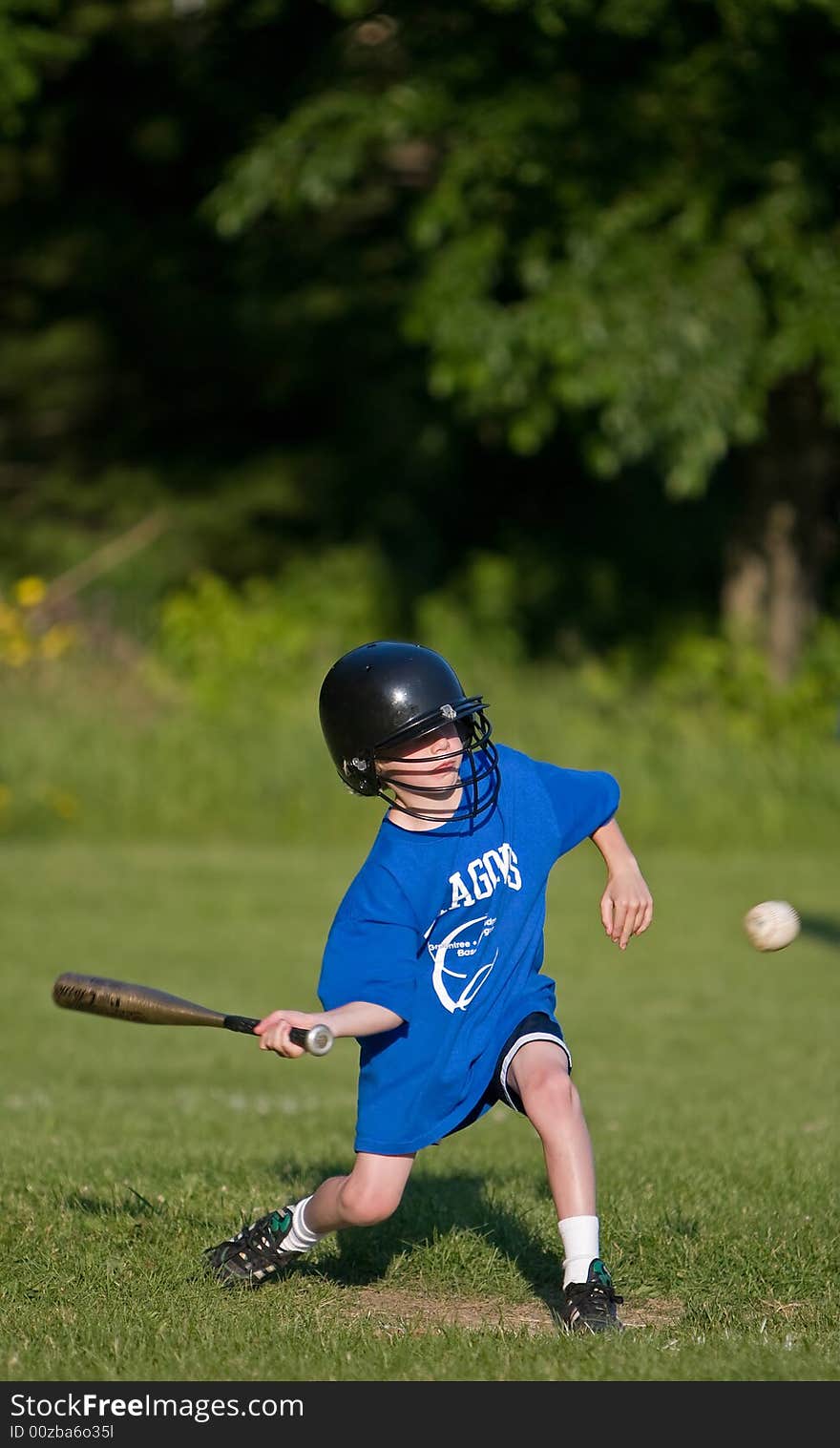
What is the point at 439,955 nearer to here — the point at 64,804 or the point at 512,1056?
the point at 512,1056

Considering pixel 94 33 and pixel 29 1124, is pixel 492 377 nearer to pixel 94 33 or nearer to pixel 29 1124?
pixel 94 33

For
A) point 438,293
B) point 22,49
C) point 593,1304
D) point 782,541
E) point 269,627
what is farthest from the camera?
point 269,627

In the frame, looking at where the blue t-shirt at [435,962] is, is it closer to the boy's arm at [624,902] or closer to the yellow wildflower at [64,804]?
the boy's arm at [624,902]

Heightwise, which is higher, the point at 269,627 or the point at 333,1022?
the point at 333,1022

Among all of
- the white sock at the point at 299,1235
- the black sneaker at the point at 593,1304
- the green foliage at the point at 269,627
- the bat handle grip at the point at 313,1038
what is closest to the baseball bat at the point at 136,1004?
the bat handle grip at the point at 313,1038

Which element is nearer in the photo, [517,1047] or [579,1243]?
[579,1243]

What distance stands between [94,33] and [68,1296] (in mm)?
20420

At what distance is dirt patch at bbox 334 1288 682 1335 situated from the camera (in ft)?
16.0

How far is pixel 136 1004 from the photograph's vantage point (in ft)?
16.0

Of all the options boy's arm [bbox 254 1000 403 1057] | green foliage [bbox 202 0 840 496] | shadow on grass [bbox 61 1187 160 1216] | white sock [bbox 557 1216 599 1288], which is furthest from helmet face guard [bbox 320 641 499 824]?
green foliage [bbox 202 0 840 496]

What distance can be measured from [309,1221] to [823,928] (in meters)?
10.4

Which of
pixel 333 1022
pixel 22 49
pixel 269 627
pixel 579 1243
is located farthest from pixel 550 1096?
pixel 269 627

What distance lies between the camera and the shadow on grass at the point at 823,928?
579 inches

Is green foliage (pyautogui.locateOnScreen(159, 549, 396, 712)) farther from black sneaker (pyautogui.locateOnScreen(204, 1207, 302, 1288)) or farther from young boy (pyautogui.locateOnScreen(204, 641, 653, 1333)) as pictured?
young boy (pyautogui.locateOnScreen(204, 641, 653, 1333))
